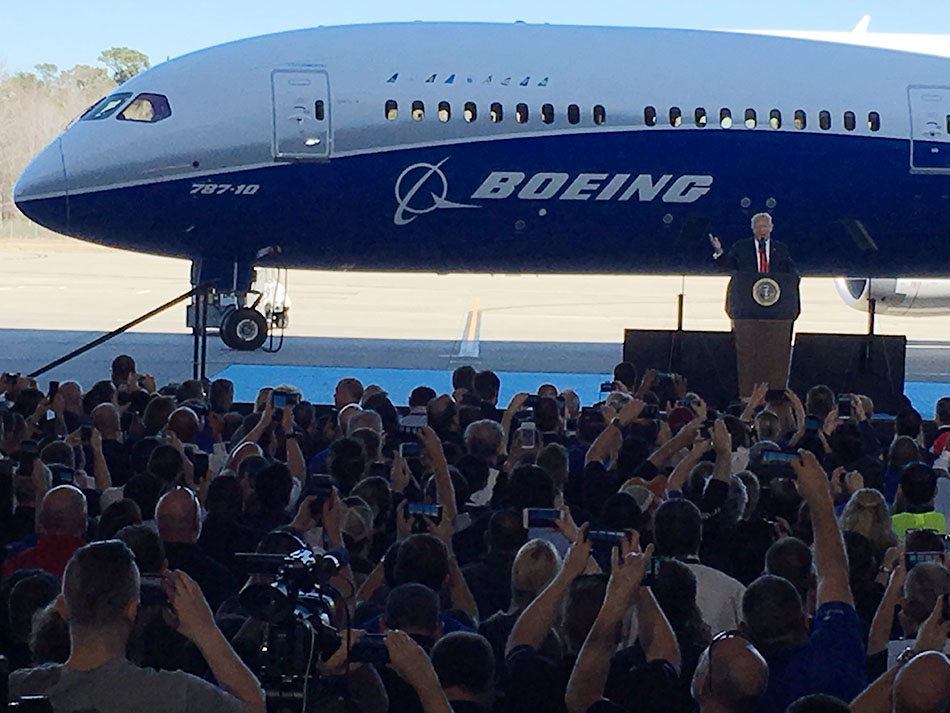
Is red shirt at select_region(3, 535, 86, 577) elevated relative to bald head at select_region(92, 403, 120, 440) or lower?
lower

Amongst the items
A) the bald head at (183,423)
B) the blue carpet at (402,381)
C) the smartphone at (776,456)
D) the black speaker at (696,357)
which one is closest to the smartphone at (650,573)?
the smartphone at (776,456)

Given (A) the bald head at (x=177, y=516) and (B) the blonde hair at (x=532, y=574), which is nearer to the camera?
(B) the blonde hair at (x=532, y=574)

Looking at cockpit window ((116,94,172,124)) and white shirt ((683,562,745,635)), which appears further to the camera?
cockpit window ((116,94,172,124))

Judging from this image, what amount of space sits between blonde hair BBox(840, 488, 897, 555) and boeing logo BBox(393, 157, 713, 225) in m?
11.5

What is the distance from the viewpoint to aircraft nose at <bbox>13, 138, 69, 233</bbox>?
17.5 m

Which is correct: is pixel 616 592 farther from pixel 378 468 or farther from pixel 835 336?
→ pixel 835 336

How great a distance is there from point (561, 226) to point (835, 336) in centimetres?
480

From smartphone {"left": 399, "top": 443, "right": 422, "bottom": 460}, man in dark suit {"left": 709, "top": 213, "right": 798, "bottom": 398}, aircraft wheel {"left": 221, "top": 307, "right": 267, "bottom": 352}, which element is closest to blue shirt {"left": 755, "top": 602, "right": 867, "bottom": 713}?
smartphone {"left": 399, "top": 443, "right": 422, "bottom": 460}

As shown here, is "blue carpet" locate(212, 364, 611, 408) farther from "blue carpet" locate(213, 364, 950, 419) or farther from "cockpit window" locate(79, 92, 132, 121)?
"cockpit window" locate(79, 92, 132, 121)

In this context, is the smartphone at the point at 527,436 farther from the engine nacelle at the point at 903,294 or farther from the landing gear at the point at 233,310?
the engine nacelle at the point at 903,294

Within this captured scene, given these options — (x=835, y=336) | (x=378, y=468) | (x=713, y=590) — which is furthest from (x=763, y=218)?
(x=713, y=590)

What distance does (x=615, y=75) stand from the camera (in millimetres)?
18156

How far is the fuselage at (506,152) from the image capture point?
1748cm

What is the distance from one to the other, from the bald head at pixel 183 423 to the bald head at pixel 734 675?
5702 mm
